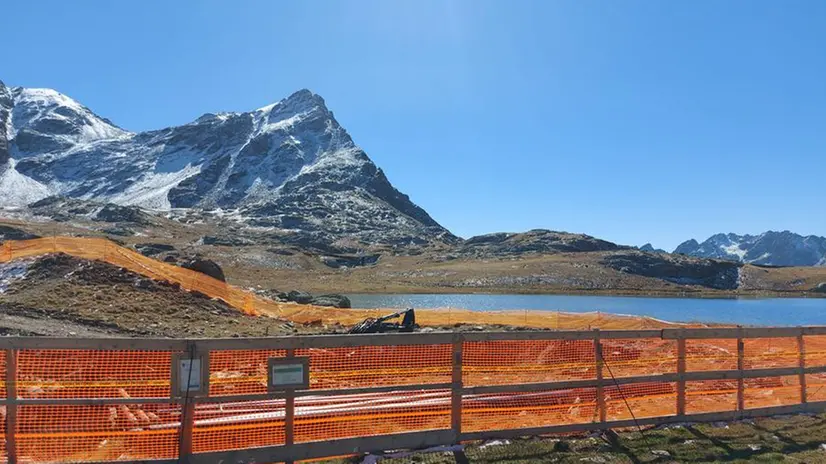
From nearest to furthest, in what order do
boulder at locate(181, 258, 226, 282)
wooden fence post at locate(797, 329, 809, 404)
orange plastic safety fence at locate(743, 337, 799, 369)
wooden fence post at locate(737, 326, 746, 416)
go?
1. wooden fence post at locate(737, 326, 746, 416)
2. wooden fence post at locate(797, 329, 809, 404)
3. orange plastic safety fence at locate(743, 337, 799, 369)
4. boulder at locate(181, 258, 226, 282)

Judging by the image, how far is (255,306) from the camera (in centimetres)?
3678

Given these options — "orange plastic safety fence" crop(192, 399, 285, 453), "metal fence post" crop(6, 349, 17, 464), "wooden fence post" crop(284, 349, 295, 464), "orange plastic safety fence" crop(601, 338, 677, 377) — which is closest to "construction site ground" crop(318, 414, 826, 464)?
"wooden fence post" crop(284, 349, 295, 464)

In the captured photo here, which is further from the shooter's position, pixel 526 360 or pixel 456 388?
pixel 526 360

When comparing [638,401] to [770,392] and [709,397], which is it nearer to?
[709,397]

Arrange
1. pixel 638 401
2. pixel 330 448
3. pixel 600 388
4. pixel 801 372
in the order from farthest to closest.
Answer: pixel 801 372, pixel 638 401, pixel 600 388, pixel 330 448

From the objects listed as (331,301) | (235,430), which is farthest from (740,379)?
(331,301)

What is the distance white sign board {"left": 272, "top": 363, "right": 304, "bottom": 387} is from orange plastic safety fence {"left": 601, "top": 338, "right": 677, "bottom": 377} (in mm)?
6646

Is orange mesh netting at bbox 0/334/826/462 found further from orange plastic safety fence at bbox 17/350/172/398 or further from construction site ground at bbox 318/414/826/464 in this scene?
construction site ground at bbox 318/414/826/464

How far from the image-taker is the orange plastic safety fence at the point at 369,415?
30.6 ft

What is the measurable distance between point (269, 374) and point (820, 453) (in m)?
9.35

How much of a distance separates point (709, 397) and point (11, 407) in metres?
13.3

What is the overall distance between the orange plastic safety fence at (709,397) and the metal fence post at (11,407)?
11619 mm

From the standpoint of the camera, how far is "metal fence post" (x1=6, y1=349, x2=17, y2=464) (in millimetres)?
7777

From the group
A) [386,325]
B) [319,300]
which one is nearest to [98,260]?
[386,325]
